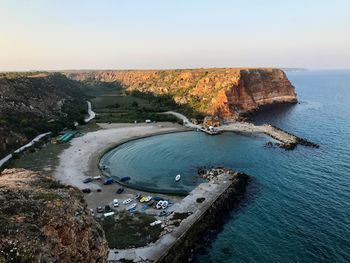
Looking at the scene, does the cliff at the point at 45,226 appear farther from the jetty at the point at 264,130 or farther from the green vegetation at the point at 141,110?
the green vegetation at the point at 141,110

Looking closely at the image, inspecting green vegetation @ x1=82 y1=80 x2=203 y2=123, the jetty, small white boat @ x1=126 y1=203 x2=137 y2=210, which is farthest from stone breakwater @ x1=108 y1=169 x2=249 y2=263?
green vegetation @ x1=82 y1=80 x2=203 y2=123

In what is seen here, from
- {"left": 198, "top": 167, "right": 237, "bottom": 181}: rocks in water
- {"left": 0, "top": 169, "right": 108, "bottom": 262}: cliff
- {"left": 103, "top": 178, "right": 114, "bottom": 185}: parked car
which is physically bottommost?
{"left": 103, "top": 178, "right": 114, "bottom": 185}: parked car

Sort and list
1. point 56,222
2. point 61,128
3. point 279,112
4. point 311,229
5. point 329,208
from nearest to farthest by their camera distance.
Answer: point 56,222
point 311,229
point 329,208
point 61,128
point 279,112

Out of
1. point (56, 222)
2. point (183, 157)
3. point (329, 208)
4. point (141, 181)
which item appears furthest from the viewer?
point (183, 157)

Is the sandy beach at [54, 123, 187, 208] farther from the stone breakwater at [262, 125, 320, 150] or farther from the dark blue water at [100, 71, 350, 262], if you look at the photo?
the stone breakwater at [262, 125, 320, 150]

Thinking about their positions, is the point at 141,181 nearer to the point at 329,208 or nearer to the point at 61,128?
the point at 329,208

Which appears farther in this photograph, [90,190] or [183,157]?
[183,157]

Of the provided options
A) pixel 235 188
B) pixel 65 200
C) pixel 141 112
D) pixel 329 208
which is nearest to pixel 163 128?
pixel 141 112

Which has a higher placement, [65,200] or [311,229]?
[65,200]
